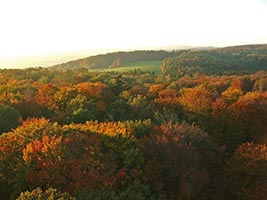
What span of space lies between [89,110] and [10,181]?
88.2 ft

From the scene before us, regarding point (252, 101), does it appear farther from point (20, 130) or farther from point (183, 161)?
point (20, 130)

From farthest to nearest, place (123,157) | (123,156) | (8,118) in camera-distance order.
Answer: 1. (8,118)
2. (123,156)
3. (123,157)

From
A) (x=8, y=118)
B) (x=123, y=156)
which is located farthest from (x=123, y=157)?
(x=8, y=118)

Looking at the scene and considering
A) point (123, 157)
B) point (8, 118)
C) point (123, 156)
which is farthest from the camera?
point (8, 118)

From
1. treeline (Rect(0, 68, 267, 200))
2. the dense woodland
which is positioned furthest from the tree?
the dense woodland

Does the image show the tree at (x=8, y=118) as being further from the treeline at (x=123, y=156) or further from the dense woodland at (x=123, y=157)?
the dense woodland at (x=123, y=157)

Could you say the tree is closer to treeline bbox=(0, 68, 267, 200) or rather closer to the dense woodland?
treeline bbox=(0, 68, 267, 200)

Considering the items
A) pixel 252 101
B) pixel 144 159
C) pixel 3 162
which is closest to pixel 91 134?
pixel 144 159

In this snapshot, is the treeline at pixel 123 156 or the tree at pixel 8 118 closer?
the treeline at pixel 123 156

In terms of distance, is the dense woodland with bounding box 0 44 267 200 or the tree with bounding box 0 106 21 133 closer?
the dense woodland with bounding box 0 44 267 200

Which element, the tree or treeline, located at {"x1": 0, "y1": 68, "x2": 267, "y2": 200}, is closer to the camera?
treeline, located at {"x1": 0, "y1": 68, "x2": 267, "y2": 200}

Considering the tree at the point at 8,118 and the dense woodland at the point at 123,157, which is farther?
the tree at the point at 8,118

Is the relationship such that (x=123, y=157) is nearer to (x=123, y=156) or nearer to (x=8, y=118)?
(x=123, y=156)

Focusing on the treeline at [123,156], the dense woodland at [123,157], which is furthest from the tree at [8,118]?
the dense woodland at [123,157]
